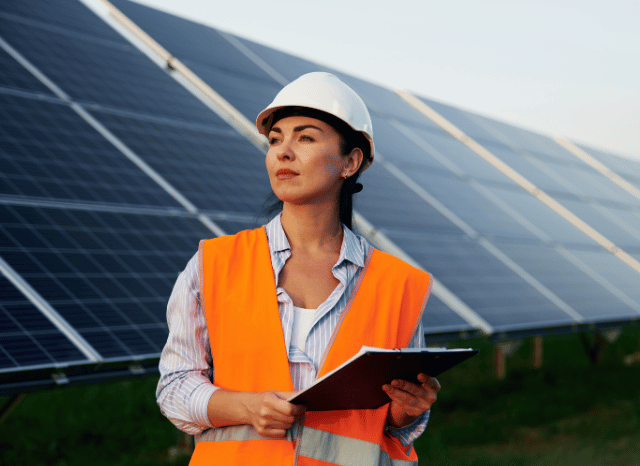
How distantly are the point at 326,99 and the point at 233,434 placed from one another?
3.61 ft

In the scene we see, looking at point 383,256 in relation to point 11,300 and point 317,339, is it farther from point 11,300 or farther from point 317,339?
point 11,300

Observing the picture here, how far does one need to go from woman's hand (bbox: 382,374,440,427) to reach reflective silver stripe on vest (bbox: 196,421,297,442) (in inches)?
12.9

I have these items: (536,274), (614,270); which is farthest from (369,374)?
(614,270)

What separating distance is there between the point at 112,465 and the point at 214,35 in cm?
678

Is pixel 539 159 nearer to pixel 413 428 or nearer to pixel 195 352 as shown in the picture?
pixel 413 428

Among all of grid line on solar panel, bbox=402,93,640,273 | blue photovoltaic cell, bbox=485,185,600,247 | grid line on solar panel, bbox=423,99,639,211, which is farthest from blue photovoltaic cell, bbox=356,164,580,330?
grid line on solar panel, bbox=423,99,639,211

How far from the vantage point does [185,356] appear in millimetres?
2250

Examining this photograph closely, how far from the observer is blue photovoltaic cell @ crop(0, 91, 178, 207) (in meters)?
5.53

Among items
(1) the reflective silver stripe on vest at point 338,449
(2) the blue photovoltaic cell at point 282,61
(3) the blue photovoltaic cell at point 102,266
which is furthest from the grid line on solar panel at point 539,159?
(1) the reflective silver stripe on vest at point 338,449

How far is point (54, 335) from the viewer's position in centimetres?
402

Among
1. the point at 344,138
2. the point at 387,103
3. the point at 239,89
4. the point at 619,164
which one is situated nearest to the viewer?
the point at 344,138

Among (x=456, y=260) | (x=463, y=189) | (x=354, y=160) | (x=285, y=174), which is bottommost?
(x=285, y=174)

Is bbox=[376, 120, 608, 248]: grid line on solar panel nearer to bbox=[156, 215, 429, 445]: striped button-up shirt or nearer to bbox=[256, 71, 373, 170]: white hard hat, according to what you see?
bbox=[256, 71, 373, 170]: white hard hat

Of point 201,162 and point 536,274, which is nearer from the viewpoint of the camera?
point 201,162
